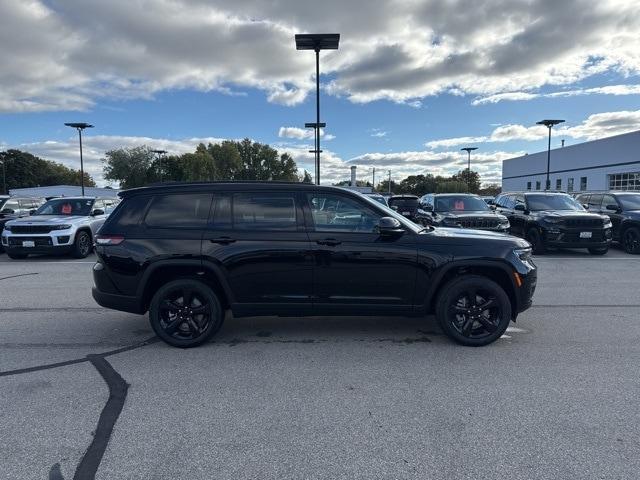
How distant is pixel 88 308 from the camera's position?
6.68 meters

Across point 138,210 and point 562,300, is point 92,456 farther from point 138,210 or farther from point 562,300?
point 562,300

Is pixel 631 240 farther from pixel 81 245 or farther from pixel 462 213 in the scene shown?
pixel 81 245

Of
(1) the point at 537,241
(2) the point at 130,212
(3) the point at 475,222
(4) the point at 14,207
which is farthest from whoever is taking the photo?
(4) the point at 14,207

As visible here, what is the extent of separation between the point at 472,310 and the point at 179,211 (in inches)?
135

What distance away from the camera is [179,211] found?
503cm

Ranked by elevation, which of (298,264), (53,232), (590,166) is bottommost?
(53,232)

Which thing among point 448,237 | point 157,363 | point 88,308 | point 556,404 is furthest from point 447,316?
point 88,308

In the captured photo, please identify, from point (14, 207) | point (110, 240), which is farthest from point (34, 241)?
point (110, 240)

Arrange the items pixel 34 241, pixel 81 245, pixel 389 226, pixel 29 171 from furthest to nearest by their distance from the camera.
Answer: pixel 29 171 < pixel 81 245 < pixel 34 241 < pixel 389 226

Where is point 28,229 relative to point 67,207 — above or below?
below

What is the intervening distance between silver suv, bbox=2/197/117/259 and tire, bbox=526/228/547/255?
12.7 m

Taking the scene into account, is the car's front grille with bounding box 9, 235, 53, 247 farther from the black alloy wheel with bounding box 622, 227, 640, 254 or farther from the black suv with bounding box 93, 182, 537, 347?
the black alloy wheel with bounding box 622, 227, 640, 254

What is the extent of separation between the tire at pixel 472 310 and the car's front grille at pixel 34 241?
10.8 m

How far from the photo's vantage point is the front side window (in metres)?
4.89
